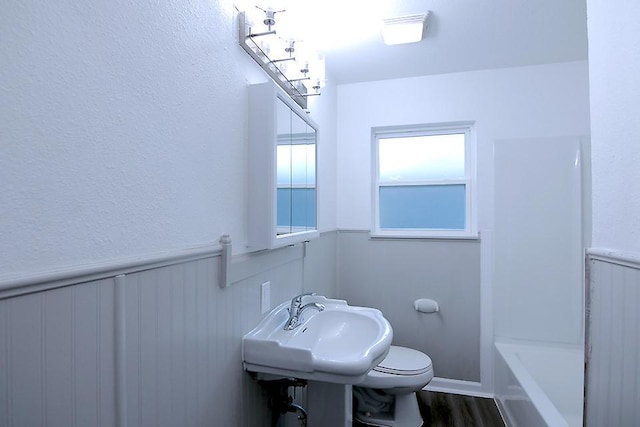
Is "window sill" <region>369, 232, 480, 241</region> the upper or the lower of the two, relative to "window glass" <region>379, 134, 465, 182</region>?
lower

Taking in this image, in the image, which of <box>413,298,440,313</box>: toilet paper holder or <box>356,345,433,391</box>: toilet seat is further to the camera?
<box>413,298,440,313</box>: toilet paper holder

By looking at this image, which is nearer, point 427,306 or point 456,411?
point 456,411

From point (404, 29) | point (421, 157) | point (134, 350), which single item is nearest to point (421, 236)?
point (421, 157)

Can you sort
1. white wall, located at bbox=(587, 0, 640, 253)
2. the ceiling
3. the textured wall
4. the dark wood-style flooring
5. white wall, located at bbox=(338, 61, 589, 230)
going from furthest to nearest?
1. the textured wall
2. white wall, located at bbox=(338, 61, 589, 230)
3. the dark wood-style flooring
4. the ceiling
5. white wall, located at bbox=(587, 0, 640, 253)

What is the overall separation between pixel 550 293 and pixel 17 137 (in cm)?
276

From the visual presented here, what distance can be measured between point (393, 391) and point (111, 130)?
6.06 feet

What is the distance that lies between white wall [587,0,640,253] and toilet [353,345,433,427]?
3.87 ft

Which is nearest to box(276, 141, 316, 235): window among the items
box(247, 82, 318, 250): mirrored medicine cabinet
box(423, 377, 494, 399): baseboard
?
box(247, 82, 318, 250): mirrored medicine cabinet

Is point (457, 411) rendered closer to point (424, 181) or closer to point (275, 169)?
point (424, 181)

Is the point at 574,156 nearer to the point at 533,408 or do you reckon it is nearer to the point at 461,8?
the point at 461,8

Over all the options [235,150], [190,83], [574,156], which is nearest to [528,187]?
[574,156]

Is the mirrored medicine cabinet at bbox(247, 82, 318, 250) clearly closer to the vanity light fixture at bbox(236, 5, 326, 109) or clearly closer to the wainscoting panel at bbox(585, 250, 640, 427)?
the vanity light fixture at bbox(236, 5, 326, 109)

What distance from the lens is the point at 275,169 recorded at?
47.1 inches

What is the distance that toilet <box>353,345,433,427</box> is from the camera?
174cm
